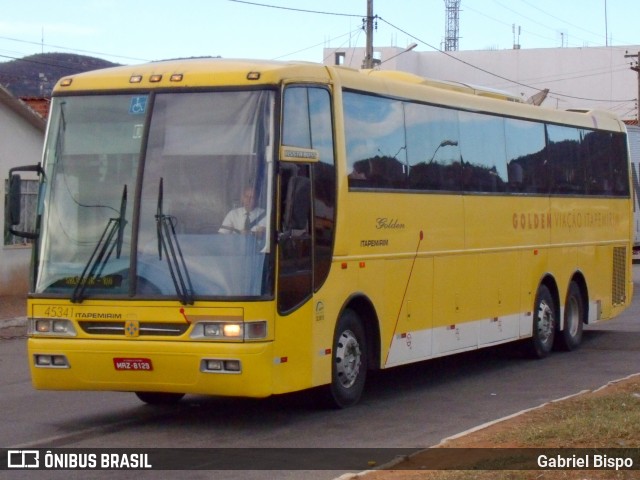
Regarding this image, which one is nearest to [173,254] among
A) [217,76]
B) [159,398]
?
[217,76]

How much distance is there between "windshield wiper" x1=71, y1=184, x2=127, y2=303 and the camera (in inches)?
424

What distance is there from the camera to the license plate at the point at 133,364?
1052 cm

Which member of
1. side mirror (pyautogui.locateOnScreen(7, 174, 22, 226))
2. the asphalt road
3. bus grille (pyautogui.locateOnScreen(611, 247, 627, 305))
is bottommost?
A: the asphalt road

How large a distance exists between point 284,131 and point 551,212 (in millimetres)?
7437

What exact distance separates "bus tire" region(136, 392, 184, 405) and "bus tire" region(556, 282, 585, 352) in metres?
7.14

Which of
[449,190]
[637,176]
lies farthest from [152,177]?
[637,176]

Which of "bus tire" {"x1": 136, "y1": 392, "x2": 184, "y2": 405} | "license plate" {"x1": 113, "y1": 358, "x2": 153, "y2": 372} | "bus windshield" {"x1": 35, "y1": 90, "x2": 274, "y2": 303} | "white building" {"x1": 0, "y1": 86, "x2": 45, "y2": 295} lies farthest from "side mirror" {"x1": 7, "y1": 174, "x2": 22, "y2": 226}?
"white building" {"x1": 0, "y1": 86, "x2": 45, "y2": 295}

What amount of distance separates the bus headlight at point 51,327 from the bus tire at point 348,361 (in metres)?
2.55

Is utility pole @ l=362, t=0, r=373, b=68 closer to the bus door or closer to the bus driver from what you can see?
the bus door

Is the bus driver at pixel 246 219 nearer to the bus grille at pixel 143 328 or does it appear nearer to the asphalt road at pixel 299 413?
the bus grille at pixel 143 328

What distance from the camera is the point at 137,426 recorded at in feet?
36.6

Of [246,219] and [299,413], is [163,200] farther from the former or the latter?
[299,413]

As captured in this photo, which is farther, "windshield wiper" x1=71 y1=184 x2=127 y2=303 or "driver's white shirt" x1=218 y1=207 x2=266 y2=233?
"windshield wiper" x1=71 y1=184 x2=127 y2=303

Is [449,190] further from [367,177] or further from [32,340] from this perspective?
[32,340]
